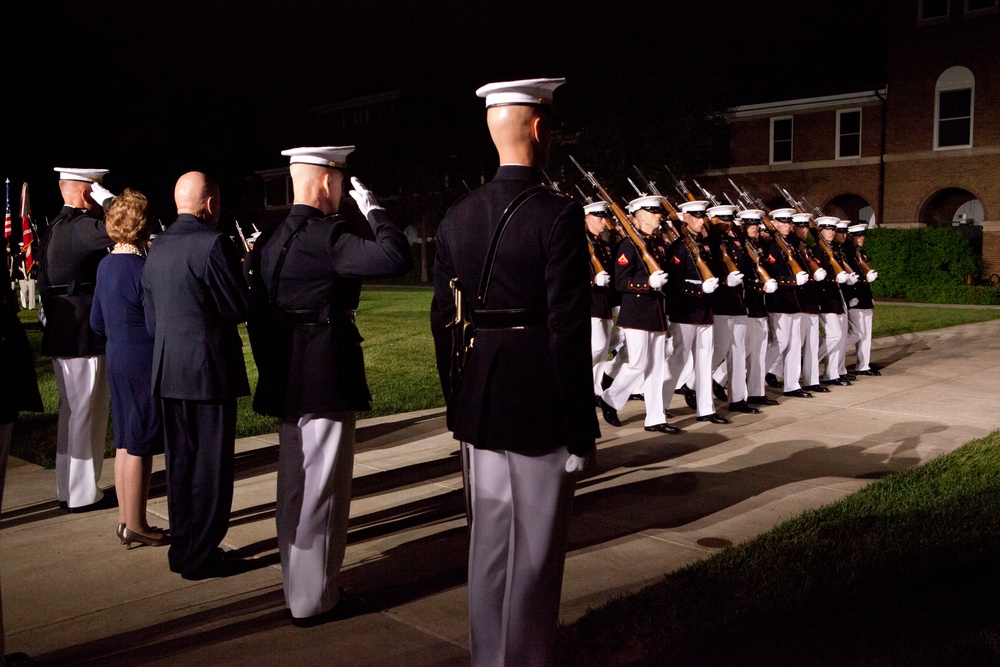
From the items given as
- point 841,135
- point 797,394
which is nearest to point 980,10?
point 841,135

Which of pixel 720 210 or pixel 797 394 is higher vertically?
pixel 720 210

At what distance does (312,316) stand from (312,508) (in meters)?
0.85

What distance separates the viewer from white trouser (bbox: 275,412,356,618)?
414 centimetres

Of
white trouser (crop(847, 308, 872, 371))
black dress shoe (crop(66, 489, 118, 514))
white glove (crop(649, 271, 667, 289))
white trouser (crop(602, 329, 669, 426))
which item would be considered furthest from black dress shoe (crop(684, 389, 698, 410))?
black dress shoe (crop(66, 489, 118, 514))

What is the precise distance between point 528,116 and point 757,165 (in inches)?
1321

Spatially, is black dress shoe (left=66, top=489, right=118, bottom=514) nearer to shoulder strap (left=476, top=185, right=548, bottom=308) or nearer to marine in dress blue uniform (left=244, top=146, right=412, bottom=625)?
marine in dress blue uniform (left=244, top=146, right=412, bottom=625)

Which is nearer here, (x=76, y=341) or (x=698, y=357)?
(x=76, y=341)

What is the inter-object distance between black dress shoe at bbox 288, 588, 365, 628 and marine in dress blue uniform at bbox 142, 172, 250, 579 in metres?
0.79

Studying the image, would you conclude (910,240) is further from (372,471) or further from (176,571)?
(176,571)

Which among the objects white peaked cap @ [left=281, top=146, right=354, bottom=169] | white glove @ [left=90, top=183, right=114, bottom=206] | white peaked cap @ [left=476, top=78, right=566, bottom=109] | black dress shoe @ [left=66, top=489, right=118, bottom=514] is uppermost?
white peaked cap @ [left=476, top=78, right=566, bottom=109]

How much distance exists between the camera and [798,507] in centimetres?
597

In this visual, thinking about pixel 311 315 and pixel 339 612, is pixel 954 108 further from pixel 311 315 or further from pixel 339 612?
pixel 339 612

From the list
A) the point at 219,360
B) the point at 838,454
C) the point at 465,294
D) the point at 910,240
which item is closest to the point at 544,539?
the point at 465,294

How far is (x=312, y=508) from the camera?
4148mm
